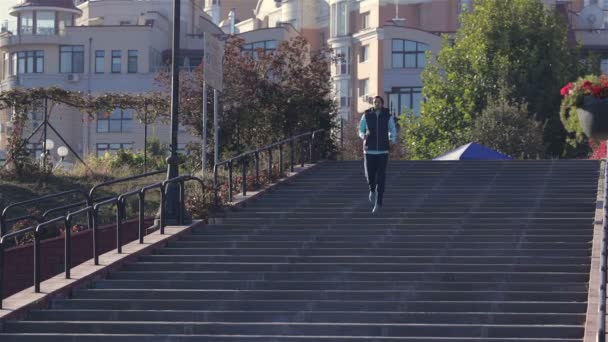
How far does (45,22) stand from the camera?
8612 centimetres

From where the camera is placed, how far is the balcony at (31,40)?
84.9 m

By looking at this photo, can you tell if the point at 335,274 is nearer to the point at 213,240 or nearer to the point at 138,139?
the point at 213,240

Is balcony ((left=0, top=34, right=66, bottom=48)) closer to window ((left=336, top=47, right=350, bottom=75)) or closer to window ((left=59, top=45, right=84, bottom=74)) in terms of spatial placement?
window ((left=59, top=45, right=84, bottom=74))

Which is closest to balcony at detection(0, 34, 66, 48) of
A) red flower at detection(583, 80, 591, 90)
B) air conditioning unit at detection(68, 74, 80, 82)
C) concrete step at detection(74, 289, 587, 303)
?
air conditioning unit at detection(68, 74, 80, 82)

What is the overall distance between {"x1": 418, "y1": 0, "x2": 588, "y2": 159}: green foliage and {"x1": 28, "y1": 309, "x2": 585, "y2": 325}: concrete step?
30727 millimetres

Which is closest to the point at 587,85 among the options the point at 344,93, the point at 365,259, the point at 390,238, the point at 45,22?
the point at 365,259

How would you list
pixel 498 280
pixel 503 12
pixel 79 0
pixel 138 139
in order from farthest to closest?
1. pixel 79 0
2. pixel 138 139
3. pixel 503 12
4. pixel 498 280

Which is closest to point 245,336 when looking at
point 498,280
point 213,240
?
point 498,280

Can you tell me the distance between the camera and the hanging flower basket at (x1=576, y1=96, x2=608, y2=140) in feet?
56.6

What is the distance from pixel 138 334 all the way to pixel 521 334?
→ 4078 mm

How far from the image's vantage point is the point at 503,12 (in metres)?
49.8

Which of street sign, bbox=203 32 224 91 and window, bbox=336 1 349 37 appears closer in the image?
street sign, bbox=203 32 224 91

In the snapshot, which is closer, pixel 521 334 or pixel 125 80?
pixel 521 334

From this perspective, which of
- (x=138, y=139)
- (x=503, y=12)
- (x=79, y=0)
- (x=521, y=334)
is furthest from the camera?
(x=79, y=0)
